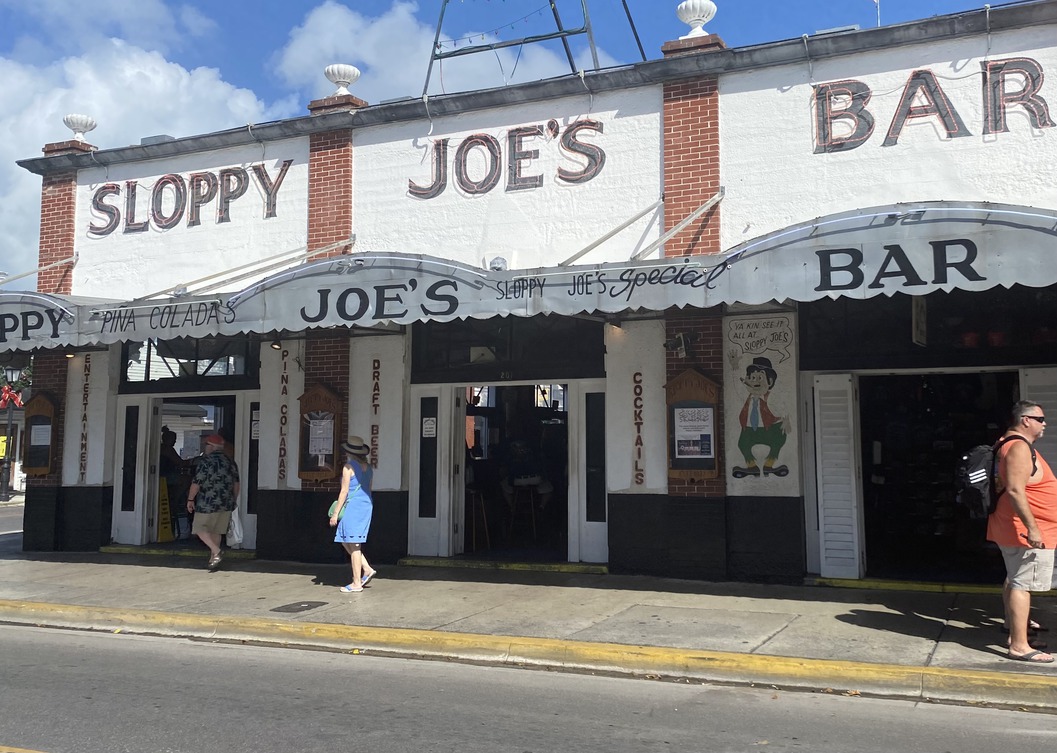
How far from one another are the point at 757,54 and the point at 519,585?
647cm

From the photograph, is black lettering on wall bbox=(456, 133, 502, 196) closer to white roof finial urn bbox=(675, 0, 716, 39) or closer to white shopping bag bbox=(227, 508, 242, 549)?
white roof finial urn bbox=(675, 0, 716, 39)

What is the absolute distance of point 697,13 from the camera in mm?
11008

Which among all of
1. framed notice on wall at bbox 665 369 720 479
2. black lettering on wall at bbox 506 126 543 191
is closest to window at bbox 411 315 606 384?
framed notice on wall at bbox 665 369 720 479

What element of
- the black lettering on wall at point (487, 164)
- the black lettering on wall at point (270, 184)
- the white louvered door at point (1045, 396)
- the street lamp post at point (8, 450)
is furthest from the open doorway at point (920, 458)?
the street lamp post at point (8, 450)

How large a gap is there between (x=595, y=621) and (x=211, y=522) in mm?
5770

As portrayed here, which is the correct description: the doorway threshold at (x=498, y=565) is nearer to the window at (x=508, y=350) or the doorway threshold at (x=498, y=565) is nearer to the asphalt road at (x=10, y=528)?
the window at (x=508, y=350)

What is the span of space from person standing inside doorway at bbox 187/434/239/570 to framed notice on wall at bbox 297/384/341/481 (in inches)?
36.2

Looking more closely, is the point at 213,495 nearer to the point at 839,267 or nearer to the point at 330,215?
the point at 330,215

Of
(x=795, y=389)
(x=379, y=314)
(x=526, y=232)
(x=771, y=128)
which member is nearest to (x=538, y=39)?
(x=526, y=232)

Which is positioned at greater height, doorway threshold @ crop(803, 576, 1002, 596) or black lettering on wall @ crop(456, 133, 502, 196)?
black lettering on wall @ crop(456, 133, 502, 196)

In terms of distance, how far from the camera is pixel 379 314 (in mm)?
9680

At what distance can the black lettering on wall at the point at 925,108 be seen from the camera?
9.66m

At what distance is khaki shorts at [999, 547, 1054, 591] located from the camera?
22.3ft

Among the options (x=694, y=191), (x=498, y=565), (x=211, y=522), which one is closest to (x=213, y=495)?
(x=211, y=522)
